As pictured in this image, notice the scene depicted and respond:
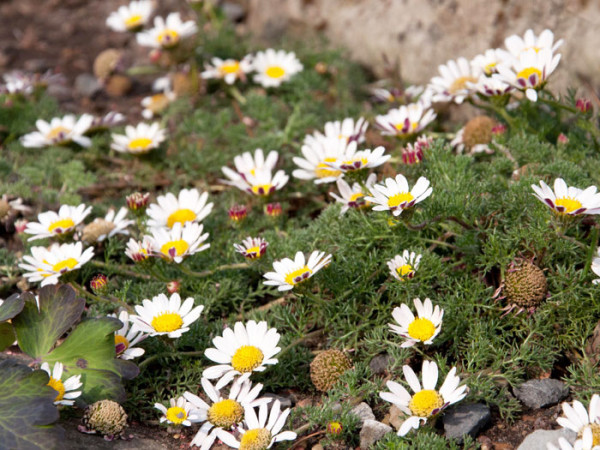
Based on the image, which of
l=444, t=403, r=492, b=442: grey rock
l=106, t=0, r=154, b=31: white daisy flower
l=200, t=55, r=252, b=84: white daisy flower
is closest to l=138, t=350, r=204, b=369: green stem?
l=444, t=403, r=492, b=442: grey rock

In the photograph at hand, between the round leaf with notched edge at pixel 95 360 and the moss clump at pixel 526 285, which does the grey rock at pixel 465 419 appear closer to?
the moss clump at pixel 526 285

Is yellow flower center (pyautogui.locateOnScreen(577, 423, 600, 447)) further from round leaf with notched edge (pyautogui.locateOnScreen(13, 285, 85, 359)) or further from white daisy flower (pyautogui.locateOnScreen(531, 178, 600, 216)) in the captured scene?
round leaf with notched edge (pyautogui.locateOnScreen(13, 285, 85, 359))

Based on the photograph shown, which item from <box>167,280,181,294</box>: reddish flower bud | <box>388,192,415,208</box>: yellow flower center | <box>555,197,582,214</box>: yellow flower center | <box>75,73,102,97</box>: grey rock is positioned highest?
<box>555,197,582,214</box>: yellow flower center

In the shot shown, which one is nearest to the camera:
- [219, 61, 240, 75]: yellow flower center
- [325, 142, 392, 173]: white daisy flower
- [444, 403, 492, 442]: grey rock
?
[444, 403, 492, 442]: grey rock

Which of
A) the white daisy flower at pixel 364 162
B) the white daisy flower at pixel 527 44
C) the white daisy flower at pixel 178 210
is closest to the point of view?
the white daisy flower at pixel 364 162

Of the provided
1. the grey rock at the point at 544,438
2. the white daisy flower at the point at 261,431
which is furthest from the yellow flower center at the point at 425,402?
the white daisy flower at the point at 261,431

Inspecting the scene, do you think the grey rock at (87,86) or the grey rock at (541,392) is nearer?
the grey rock at (541,392)

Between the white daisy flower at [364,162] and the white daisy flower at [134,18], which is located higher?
the white daisy flower at [364,162]
